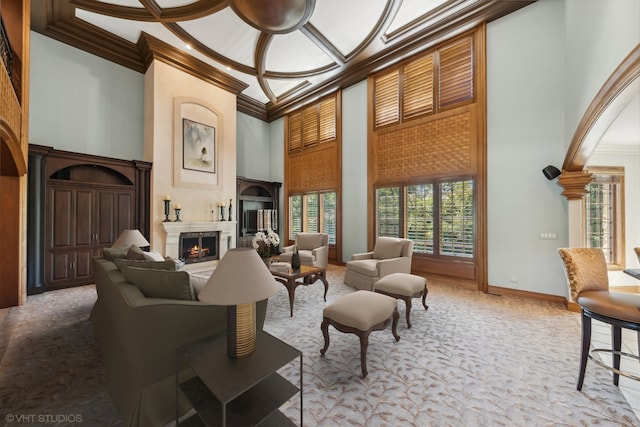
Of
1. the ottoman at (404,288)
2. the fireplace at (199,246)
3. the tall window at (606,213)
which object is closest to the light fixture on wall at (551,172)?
the tall window at (606,213)

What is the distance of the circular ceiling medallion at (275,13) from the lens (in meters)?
4.07

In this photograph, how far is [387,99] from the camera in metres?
5.66

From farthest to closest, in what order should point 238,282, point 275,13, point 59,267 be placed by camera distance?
point 59,267 → point 275,13 → point 238,282

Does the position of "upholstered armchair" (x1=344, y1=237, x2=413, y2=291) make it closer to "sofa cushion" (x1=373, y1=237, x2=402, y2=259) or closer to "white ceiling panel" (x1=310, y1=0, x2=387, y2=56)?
"sofa cushion" (x1=373, y1=237, x2=402, y2=259)

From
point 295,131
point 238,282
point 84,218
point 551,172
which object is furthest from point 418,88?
point 84,218

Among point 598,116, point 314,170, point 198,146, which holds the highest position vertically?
point 198,146

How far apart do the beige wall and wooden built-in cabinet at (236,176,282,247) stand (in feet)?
3.13

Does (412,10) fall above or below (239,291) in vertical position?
above

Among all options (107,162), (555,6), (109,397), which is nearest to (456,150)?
(555,6)

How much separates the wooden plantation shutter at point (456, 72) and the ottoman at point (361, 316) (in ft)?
13.8

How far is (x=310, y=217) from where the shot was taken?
742cm

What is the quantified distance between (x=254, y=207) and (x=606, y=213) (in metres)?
8.02

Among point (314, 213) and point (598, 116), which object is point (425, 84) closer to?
point (598, 116)

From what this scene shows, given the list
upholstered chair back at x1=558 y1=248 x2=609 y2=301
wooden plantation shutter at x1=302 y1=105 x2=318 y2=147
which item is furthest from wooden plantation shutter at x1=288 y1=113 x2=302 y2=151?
upholstered chair back at x1=558 y1=248 x2=609 y2=301
